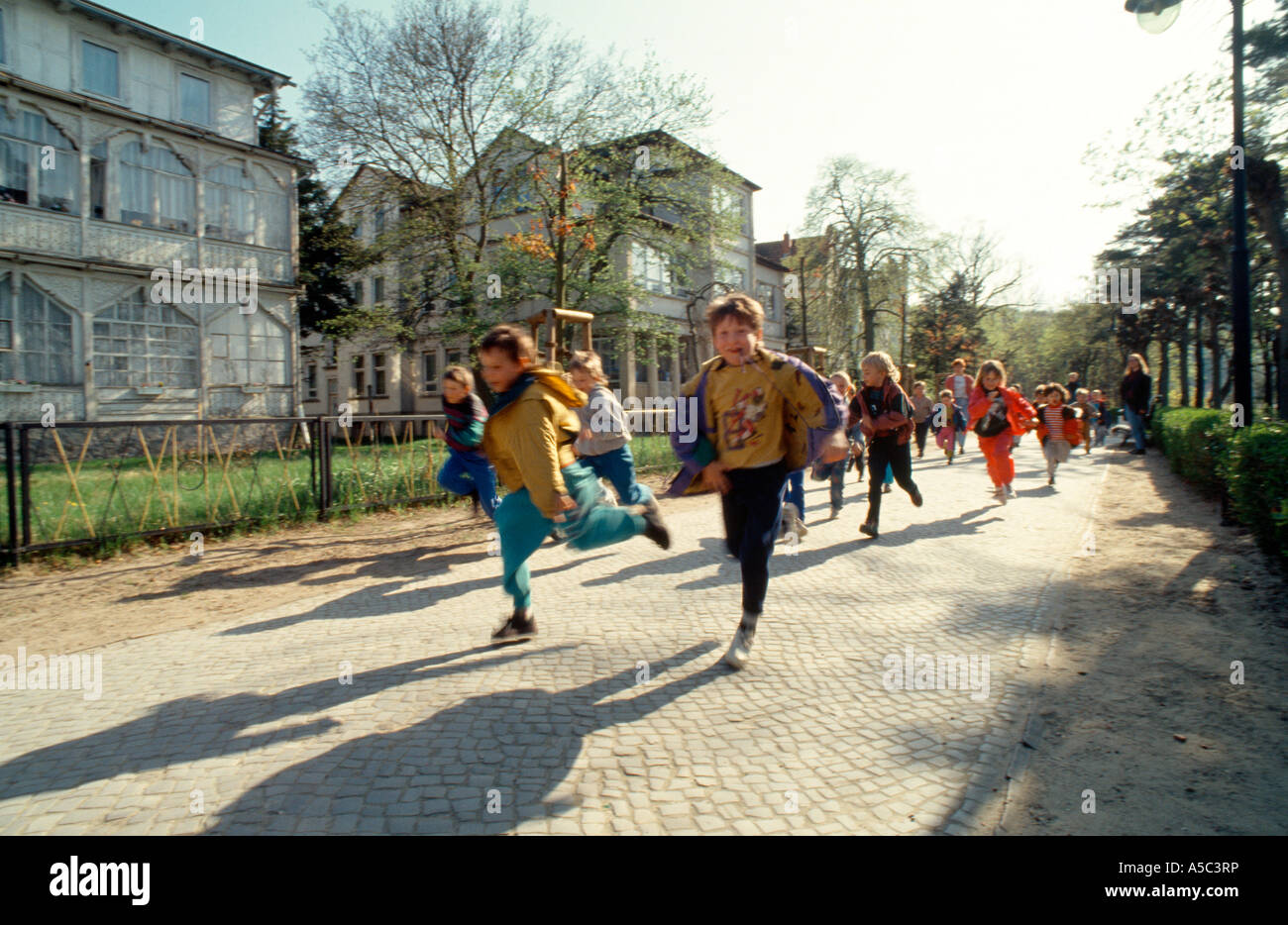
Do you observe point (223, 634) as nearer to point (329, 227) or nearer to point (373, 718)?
point (373, 718)

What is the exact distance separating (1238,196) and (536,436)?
29.3 feet

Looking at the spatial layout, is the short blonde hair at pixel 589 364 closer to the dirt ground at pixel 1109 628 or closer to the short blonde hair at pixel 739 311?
the dirt ground at pixel 1109 628

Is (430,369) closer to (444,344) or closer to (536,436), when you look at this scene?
(444,344)

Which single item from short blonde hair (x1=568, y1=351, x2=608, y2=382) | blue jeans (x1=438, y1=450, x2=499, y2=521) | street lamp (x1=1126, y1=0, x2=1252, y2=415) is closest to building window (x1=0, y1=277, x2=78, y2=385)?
blue jeans (x1=438, y1=450, x2=499, y2=521)

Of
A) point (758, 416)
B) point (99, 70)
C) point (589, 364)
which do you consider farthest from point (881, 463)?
point (99, 70)

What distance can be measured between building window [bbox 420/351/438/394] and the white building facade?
14.1 m

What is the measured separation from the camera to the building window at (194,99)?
2234cm

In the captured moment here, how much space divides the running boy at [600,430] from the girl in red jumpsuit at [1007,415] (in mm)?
5645

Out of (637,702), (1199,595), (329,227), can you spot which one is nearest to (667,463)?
(1199,595)

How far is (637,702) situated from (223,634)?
3.15 m

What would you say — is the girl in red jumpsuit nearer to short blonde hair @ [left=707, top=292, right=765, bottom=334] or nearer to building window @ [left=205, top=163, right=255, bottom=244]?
short blonde hair @ [left=707, top=292, right=765, bottom=334]

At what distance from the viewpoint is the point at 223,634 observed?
506 centimetres

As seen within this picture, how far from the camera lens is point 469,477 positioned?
7.38m

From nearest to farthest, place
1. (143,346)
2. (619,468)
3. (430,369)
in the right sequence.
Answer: (619,468), (143,346), (430,369)
